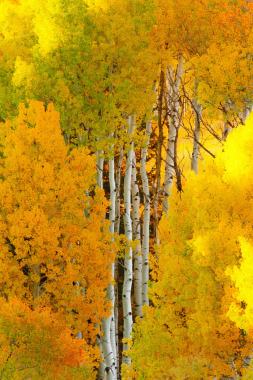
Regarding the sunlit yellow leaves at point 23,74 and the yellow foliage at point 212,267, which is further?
the sunlit yellow leaves at point 23,74

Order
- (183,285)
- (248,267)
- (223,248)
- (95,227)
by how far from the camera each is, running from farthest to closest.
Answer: (95,227), (183,285), (223,248), (248,267)

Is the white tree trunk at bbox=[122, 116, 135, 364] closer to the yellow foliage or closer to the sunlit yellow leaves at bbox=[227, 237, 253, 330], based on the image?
the yellow foliage

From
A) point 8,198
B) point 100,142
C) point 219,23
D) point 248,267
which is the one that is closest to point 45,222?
point 8,198

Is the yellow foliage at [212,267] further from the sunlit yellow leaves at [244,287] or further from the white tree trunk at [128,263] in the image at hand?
the white tree trunk at [128,263]

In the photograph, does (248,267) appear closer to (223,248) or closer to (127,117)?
(223,248)

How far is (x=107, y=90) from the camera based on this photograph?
1021 inches

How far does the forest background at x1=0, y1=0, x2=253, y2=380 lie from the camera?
21219 mm

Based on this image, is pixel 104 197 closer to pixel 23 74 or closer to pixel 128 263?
pixel 128 263

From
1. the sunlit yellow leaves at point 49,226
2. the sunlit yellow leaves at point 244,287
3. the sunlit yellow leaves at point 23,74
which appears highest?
the sunlit yellow leaves at point 23,74

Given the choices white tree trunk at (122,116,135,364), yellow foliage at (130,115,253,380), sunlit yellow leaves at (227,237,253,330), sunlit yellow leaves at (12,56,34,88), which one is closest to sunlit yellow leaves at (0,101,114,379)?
sunlit yellow leaves at (12,56,34,88)

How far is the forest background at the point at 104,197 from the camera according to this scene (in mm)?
21219

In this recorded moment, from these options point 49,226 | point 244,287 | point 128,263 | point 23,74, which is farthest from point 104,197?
point 244,287

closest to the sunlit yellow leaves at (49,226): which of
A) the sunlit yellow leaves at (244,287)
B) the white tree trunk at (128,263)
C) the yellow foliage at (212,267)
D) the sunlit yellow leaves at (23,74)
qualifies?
the sunlit yellow leaves at (23,74)

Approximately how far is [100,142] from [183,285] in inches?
183
